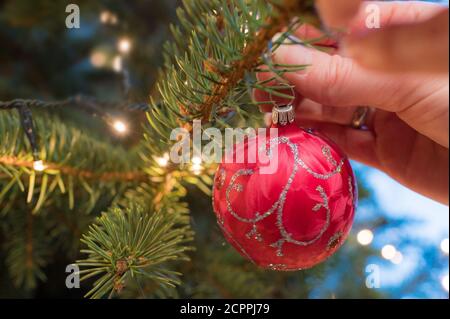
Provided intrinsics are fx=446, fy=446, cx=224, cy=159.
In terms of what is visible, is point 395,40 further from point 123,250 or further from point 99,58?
point 99,58

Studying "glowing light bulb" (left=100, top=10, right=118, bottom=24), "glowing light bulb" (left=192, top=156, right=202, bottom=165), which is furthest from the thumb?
"glowing light bulb" (left=100, top=10, right=118, bottom=24)

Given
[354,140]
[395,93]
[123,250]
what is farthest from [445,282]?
[123,250]

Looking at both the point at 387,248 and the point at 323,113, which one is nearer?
the point at 323,113

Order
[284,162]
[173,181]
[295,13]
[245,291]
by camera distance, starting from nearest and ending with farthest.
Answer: [295,13] < [284,162] < [173,181] < [245,291]

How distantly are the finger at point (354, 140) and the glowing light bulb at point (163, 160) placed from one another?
20 cm

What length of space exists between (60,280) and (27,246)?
122 millimetres

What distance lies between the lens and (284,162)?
348 millimetres

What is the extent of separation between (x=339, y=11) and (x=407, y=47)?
3 centimetres

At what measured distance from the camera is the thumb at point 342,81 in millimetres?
389

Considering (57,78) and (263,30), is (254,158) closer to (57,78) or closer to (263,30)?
(263,30)

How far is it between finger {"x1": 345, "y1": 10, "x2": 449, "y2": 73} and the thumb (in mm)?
219

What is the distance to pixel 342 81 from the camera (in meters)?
0.40

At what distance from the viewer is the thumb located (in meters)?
0.39
